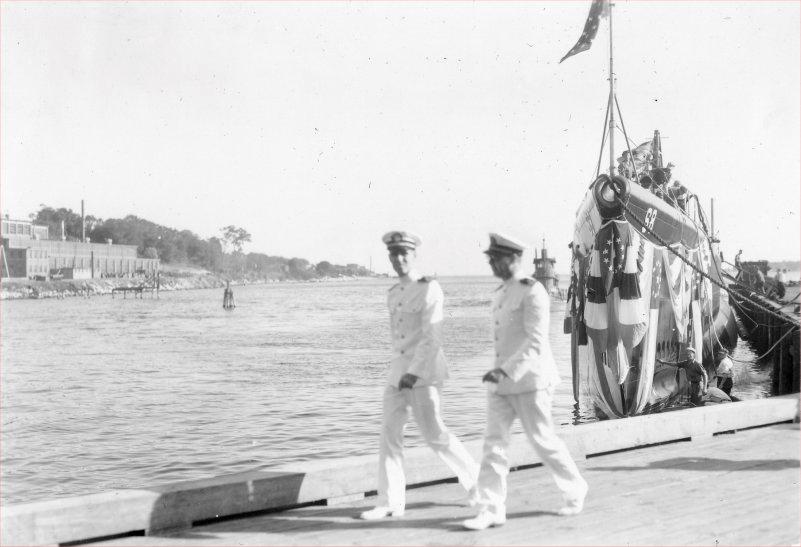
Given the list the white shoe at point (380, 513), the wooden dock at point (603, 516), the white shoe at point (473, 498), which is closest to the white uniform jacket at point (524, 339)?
the white shoe at point (473, 498)

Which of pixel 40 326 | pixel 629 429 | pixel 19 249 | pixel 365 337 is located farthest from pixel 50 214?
pixel 629 429

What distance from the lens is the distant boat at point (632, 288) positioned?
46.9 ft

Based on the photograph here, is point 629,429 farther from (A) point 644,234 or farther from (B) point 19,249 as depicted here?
(B) point 19,249

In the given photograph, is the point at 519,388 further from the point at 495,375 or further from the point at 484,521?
the point at 484,521

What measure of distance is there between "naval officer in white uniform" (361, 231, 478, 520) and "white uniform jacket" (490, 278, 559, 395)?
0.43 m

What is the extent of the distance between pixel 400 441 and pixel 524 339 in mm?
1068

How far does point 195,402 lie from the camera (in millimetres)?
22062

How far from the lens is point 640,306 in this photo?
46.5ft

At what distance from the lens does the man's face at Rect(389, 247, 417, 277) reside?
5.50 metres

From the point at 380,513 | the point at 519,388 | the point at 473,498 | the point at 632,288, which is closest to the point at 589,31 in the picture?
the point at 632,288

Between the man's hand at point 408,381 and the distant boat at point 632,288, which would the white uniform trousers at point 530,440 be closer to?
the man's hand at point 408,381

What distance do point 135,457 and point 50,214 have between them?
15160 cm

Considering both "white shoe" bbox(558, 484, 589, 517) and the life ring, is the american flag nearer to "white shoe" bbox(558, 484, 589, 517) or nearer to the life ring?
the life ring

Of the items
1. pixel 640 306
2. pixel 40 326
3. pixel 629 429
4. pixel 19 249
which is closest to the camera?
pixel 629 429
